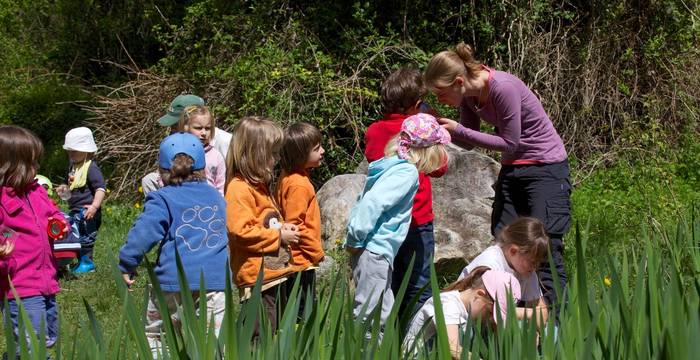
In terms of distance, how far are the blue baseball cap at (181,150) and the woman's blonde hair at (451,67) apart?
1.06 m

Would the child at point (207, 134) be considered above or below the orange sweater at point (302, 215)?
above

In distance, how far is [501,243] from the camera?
3785 millimetres

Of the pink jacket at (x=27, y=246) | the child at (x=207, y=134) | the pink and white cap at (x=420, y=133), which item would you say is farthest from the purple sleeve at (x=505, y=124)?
the pink jacket at (x=27, y=246)

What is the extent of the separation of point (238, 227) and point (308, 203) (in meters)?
0.43

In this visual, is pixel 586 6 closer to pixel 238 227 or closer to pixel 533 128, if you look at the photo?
pixel 533 128

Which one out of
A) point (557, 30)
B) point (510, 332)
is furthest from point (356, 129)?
point (510, 332)

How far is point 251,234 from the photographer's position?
164 inches

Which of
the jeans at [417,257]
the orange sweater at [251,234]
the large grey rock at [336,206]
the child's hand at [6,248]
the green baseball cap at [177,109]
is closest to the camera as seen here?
the child's hand at [6,248]

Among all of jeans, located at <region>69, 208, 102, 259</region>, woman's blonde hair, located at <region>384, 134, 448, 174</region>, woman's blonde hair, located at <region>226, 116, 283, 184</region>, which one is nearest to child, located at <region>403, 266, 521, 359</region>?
woman's blonde hair, located at <region>384, 134, 448, 174</region>

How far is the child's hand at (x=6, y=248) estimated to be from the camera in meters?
3.77

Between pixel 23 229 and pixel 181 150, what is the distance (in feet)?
2.28

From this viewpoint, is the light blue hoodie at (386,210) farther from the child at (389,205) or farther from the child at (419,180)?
the child at (419,180)

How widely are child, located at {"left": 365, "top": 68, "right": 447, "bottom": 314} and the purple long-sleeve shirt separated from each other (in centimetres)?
25

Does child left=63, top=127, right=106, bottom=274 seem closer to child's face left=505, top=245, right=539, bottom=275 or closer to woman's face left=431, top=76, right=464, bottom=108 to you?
woman's face left=431, top=76, right=464, bottom=108
